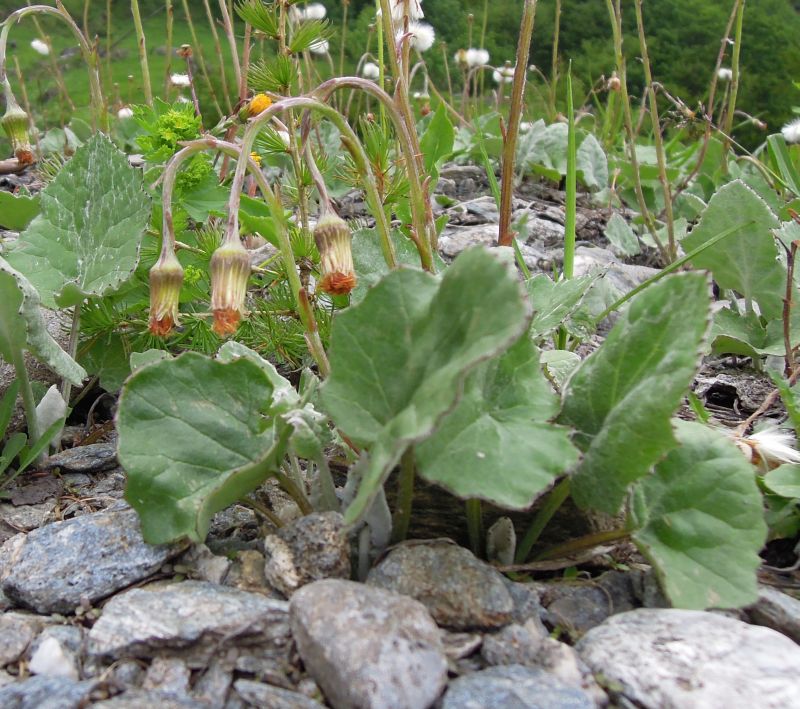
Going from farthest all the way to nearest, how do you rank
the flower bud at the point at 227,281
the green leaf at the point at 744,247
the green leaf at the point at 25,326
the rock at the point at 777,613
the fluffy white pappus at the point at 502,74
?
the fluffy white pappus at the point at 502,74 < the green leaf at the point at 744,247 < the green leaf at the point at 25,326 < the flower bud at the point at 227,281 < the rock at the point at 777,613

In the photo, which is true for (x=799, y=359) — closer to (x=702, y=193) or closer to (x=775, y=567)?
(x=775, y=567)

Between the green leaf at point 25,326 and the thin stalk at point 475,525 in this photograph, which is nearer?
the thin stalk at point 475,525

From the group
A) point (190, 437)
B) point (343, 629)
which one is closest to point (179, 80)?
point (190, 437)

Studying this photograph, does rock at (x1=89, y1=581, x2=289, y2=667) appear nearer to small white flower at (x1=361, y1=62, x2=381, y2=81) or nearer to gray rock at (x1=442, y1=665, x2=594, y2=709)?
gray rock at (x1=442, y1=665, x2=594, y2=709)

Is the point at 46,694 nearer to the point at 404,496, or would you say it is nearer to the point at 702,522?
the point at 404,496

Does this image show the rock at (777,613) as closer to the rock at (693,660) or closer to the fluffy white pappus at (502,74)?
the rock at (693,660)

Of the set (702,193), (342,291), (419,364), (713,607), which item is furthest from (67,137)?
(713,607)

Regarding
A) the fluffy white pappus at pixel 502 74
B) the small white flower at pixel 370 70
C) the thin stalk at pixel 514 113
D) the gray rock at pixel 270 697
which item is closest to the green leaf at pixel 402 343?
the gray rock at pixel 270 697

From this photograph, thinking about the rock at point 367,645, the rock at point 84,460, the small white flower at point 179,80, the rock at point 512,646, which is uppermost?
the rock at point 367,645
